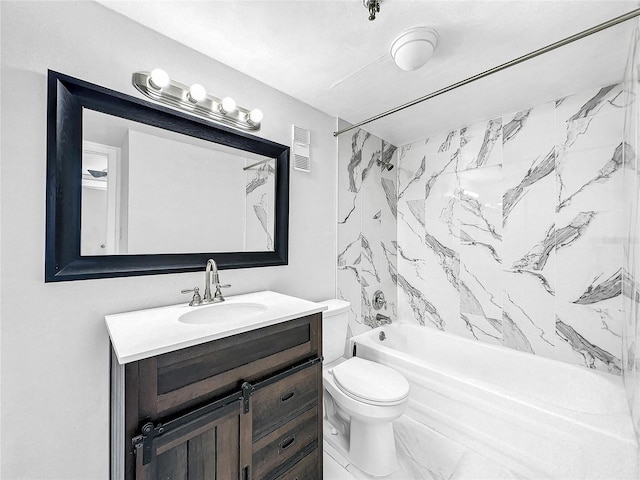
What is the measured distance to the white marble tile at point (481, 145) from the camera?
2.27 meters

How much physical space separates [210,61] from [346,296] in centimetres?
186

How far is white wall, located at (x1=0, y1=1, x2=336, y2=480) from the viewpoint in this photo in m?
0.99

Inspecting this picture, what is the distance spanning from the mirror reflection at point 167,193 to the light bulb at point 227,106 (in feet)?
0.65

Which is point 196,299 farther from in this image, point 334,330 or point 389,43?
point 389,43

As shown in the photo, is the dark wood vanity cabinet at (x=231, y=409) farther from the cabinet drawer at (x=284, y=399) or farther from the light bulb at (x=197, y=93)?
the light bulb at (x=197, y=93)

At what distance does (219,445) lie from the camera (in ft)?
3.34

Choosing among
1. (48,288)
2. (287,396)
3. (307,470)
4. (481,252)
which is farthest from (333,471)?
(481,252)

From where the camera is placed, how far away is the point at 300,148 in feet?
6.43

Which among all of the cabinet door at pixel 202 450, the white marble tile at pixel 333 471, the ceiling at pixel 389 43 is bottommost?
the white marble tile at pixel 333 471

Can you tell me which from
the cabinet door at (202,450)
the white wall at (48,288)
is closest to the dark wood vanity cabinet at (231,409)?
the cabinet door at (202,450)

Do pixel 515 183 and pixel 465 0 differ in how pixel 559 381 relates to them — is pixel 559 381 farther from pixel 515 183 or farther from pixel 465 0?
pixel 465 0

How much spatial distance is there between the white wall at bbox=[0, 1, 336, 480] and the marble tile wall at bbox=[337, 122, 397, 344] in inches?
53.3

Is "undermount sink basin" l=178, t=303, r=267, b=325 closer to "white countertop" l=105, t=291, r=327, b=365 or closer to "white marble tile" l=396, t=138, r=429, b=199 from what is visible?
"white countertop" l=105, t=291, r=327, b=365

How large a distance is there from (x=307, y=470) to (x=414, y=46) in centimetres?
213
